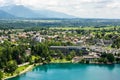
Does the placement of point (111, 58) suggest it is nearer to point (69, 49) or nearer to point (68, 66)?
point (68, 66)

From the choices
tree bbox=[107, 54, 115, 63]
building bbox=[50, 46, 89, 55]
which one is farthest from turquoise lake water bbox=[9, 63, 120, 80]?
building bbox=[50, 46, 89, 55]

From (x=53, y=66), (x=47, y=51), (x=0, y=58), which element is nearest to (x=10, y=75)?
(x=0, y=58)

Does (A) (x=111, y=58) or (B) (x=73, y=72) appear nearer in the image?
(B) (x=73, y=72)

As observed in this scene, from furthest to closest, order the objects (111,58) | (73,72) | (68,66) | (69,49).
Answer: (69,49) → (111,58) → (68,66) → (73,72)

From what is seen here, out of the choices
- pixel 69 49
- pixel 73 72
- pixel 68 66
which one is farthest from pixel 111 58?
pixel 69 49

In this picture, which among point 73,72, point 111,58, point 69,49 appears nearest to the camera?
point 73,72

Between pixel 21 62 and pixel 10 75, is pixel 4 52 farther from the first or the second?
pixel 10 75

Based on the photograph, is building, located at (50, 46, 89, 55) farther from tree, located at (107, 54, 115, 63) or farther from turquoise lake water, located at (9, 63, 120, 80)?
turquoise lake water, located at (9, 63, 120, 80)

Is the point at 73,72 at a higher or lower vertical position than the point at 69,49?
lower
